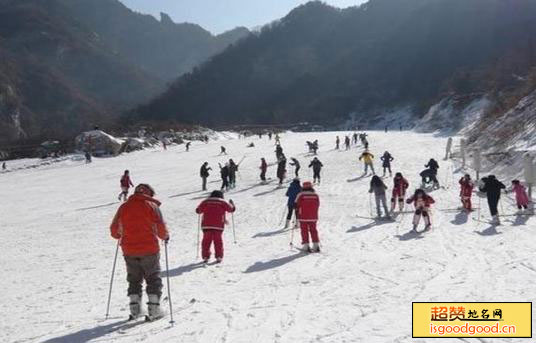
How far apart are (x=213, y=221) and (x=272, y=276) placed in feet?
5.84

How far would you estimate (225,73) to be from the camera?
7190 inches

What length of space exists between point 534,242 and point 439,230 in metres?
2.51

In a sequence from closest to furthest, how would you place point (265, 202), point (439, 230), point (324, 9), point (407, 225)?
1. point (439, 230)
2. point (407, 225)
3. point (265, 202)
4. point (324, 9)

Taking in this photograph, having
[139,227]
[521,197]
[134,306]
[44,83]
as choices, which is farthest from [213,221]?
[44,83]

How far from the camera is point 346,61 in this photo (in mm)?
163250

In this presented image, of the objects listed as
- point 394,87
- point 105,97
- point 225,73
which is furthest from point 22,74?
point 394,87

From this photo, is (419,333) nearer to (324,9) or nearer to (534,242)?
(534,242)

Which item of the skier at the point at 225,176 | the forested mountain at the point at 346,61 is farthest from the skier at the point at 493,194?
the forested mountain at the point at 346,61

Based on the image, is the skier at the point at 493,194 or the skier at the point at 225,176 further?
the skier at the point at 225,176

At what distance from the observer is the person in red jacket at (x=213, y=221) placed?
34.2 feet

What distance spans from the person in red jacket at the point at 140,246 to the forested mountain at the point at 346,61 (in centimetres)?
11451

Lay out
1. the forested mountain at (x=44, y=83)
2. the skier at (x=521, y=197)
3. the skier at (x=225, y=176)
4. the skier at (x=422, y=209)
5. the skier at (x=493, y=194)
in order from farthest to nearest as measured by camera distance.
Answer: the forested mountain at (x=44, y=83), the skier at (x=225, y=176), the skier at (x=521, y=197), the skier at (x=493, y=194), the skier at (x=422, y=209)

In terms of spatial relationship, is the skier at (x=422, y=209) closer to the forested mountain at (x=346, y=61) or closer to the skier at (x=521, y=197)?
the skier at (x=521, y=197)

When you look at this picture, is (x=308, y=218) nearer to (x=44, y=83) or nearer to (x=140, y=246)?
(x=140, y=246)
